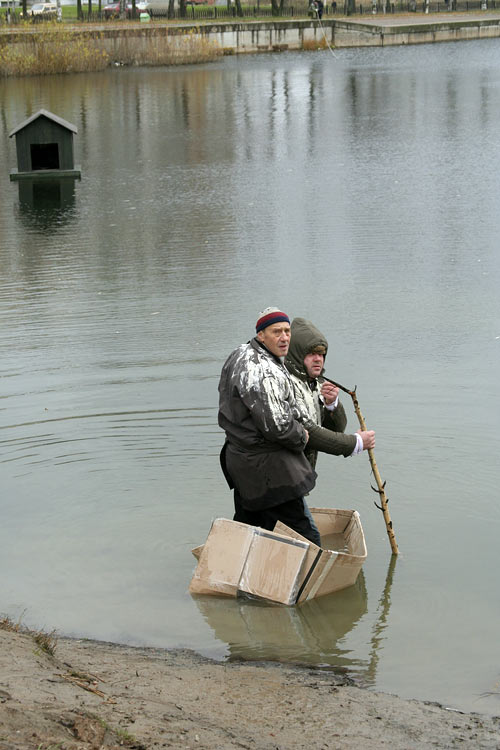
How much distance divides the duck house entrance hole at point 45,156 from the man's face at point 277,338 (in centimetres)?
1776

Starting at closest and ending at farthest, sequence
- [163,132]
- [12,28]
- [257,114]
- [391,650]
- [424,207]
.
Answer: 1. [391,650]
2. [424,207]
3. [163,132]
4. [257,114]
5. [12,28]

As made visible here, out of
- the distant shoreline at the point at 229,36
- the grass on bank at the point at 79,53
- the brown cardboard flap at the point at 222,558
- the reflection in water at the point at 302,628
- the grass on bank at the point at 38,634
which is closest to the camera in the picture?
the grass on bank at the point at 38,634

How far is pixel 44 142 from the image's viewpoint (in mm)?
21391

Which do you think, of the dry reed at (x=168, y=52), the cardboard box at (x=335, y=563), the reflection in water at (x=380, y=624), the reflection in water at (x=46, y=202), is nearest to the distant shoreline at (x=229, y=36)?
the dry reed at (x=168, y=52)

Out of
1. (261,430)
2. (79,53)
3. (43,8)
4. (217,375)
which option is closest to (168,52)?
(79,53)

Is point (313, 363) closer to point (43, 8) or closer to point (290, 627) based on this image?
point (290, 627)

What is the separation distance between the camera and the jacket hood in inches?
217

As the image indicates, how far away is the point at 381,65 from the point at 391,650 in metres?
45.3

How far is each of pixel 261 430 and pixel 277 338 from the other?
46cm

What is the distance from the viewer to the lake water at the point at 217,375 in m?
5.72

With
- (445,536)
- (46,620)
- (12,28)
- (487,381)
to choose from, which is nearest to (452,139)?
(487,381)

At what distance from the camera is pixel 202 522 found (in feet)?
23.0

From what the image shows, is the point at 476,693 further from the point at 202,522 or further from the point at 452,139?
the point at 452,139

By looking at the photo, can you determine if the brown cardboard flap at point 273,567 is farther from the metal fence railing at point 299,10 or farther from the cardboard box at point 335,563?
the metal fence railing at point 299,10
